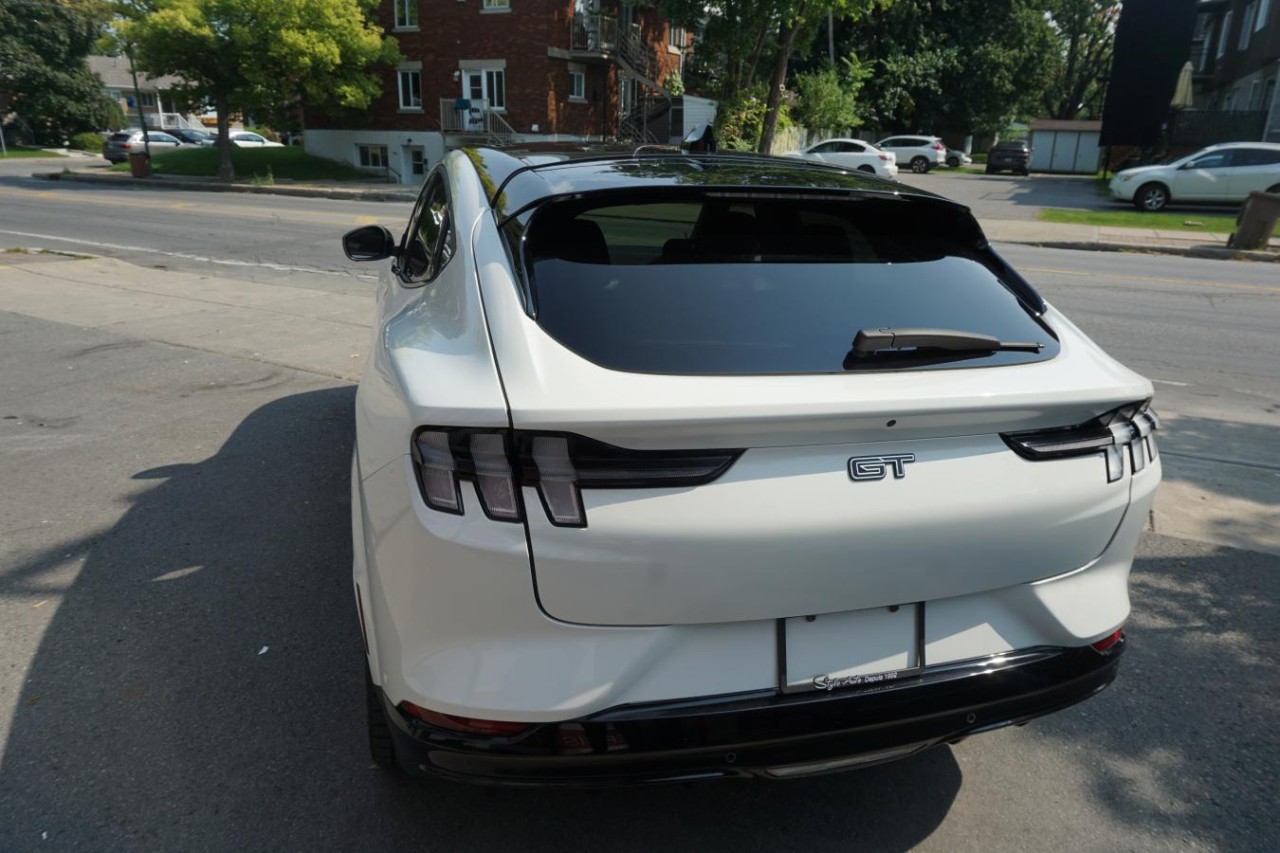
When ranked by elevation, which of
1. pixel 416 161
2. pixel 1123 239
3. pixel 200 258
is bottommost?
pixel 200 258

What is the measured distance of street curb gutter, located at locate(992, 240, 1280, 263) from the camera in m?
15.3

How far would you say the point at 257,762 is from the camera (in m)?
2.72

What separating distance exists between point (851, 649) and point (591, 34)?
110 feet

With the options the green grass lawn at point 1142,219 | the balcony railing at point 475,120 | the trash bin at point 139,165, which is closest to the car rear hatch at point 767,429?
the green grass lawn at point 1142,219

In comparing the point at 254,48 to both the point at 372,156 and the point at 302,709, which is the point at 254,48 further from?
the point at 302,709

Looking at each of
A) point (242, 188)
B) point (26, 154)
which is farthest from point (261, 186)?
point (26, 154)

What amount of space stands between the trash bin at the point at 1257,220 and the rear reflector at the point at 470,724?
692 inches

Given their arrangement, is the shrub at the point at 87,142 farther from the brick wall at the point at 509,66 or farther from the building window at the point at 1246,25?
the building window at the point at 1246,25

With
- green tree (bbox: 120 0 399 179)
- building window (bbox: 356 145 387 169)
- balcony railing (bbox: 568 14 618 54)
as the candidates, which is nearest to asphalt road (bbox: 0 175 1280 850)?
green tree (bbox: 120 0 399 179)

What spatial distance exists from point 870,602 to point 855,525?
21 centimetres

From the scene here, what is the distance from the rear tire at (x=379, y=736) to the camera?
2420 mm

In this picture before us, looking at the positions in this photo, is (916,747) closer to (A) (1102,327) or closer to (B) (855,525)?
(B) (855,525)

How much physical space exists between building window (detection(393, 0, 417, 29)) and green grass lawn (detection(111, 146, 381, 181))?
5.48 metres

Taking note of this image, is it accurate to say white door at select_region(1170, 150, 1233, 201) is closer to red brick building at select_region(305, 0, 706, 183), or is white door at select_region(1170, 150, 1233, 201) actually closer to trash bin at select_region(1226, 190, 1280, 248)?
trash bin at select_region(1226, 190, 1280, 248)
